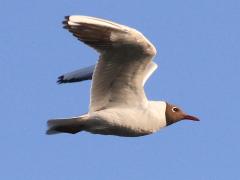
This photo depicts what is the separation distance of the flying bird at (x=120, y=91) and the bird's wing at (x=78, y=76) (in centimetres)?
166

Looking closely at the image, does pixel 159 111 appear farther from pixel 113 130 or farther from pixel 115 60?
pixel 115 60

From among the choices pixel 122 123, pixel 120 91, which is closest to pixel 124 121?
pixel 122 123

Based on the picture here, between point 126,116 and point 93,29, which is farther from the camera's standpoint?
point 126,116

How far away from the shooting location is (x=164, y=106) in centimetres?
1227

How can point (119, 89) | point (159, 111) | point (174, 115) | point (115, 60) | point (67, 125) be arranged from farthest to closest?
1. point (174, 115)
2. point (159, 111)
3. point (119, 89)
4. point (67, 125)
5. point (115, 60)

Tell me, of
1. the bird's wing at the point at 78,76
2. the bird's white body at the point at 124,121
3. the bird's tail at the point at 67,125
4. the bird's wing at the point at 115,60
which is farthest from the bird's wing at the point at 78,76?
the bird's tail at the point at 67,125

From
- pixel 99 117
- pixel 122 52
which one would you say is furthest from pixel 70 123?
pixel 122 52

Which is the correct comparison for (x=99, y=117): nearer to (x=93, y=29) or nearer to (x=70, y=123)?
(x=70, y=123)

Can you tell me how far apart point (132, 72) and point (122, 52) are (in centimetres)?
45

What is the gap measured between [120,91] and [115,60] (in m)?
0.62

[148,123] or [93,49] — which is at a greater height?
[93,49]

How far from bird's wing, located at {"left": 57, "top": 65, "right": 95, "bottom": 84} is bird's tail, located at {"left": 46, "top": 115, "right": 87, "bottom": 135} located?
2108 mm

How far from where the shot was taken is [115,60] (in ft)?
37.2

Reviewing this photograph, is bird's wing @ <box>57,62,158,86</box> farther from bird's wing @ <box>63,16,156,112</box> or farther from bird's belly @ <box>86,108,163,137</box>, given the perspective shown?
bird's belly @ <box>86,108,163,137</box>
